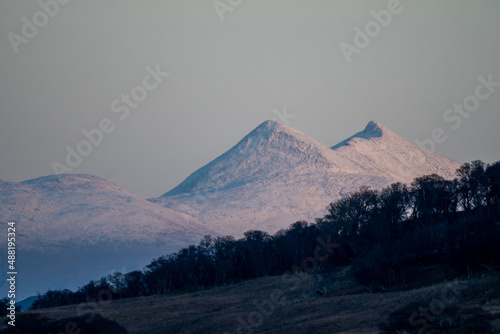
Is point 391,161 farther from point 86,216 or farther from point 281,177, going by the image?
point 86,216

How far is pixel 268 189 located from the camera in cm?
16225

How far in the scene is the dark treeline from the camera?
2004 inches

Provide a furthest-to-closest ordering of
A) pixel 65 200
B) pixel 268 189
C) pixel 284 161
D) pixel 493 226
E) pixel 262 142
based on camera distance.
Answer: pixel 262 142 → pixel 284 161 → pixel 268 189 → pixel 65 200 → pixel 493 226

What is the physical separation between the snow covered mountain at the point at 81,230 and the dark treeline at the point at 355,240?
3184cm

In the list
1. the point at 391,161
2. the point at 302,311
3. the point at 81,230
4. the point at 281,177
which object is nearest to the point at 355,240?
the point at 302,311

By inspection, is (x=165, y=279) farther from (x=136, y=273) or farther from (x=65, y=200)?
(x=65, y=200)

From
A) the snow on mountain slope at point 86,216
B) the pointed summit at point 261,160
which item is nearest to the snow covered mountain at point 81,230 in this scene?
the snow on mountain slope at point 86,216

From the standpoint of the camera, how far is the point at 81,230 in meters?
126

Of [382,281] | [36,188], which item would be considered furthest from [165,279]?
[36,188]

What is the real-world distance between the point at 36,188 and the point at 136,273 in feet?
278

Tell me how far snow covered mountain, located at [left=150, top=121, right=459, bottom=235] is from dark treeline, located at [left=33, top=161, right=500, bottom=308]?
59.6 meters

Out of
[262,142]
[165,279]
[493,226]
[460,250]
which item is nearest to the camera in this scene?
[460,250]

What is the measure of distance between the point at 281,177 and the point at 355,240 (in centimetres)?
10592

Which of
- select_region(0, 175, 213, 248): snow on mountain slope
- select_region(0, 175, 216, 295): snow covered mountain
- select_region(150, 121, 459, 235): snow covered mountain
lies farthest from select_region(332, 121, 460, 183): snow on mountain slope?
select_region(0, 175, 216, 295): snow covered mountain
